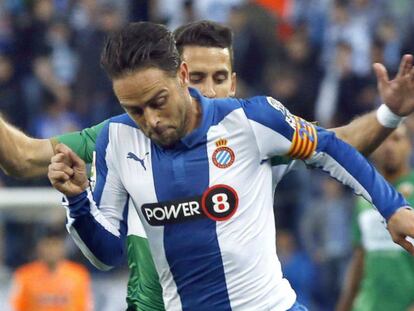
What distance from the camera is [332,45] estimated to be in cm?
1399

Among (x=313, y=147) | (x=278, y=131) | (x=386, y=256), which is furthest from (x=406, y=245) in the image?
(x=386, y=256)

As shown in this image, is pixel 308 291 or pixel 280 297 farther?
pixel 308 291

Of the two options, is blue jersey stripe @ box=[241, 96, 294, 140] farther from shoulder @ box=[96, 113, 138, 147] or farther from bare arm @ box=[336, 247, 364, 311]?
bare arm @ box=[336, 247, 364, 311]

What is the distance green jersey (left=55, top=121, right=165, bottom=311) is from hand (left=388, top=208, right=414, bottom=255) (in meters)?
1.18

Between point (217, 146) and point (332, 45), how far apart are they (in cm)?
854

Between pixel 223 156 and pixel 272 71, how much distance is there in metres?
8.24

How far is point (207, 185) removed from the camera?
5.57m

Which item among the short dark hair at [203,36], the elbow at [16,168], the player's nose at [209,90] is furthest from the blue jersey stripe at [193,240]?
the short dark hair at [203,36]

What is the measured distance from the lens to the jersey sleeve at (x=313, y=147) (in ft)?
18.1

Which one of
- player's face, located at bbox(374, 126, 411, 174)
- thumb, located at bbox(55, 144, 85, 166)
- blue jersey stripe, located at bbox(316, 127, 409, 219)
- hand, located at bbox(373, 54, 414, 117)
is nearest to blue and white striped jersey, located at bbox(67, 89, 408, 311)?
blue jersey stripe, located at bbox(316, 127, 409, 219)

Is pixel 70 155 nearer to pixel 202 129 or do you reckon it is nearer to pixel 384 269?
pixel 202 129

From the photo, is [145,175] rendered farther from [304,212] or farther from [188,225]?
[304,212]

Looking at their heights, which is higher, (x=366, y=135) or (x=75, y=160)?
(x=75, y=160)

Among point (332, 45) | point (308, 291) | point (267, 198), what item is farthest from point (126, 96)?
point (332, 45)
